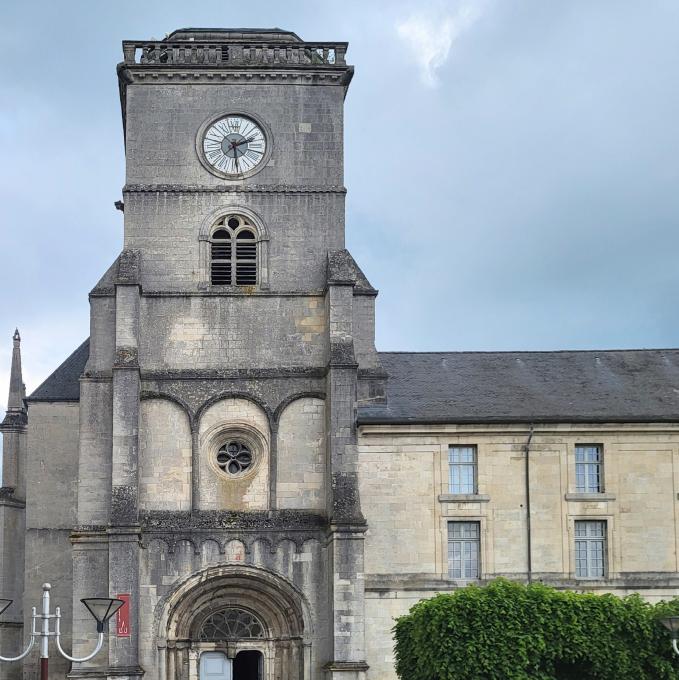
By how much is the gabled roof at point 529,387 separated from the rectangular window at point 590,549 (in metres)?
3.06

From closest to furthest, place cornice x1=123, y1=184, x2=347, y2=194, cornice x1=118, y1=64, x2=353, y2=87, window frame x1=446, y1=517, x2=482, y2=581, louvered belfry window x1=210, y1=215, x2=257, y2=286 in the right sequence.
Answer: window frame x1=446, y1=517, x2=482, y2=581, louvered belfry window x1=210, y1=215, x2=257, y2=286, cornice x1=123, y1=184, x2=347, y2=194, cornice x1=118, y1=64, x2=353, y2=87

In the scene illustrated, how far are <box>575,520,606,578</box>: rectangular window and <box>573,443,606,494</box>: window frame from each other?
0.97m

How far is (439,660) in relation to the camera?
3575 centimetres

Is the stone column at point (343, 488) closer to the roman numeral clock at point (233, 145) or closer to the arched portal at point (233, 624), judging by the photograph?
the arched portal at point (233, 624)

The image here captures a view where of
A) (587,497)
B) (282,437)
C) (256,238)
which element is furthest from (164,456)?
(587,497)

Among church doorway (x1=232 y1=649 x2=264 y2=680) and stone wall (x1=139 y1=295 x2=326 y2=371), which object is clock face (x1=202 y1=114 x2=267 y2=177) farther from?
church doorway (x1=232 y1=649 x2=264 y2=680)

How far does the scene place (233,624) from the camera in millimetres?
43062

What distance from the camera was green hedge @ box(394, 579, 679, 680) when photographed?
116 ft

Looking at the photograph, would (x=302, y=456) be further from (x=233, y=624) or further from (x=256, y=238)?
(x=256, y=238)

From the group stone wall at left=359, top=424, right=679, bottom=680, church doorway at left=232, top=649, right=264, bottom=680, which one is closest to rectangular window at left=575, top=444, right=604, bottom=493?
stone wall at left=359, top=424, right=679, bottom=680

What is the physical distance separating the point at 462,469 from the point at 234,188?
10736mm

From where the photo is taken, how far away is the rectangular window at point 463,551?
42.8m

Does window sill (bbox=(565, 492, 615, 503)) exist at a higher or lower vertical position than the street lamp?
higher

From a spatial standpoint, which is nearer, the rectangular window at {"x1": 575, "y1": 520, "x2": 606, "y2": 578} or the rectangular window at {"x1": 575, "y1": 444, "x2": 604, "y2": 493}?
the rectangular window at {"x1": 575, "y1": 520, "x2": 606, "y2": 578}
